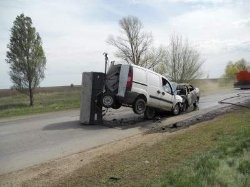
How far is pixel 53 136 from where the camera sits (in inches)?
491

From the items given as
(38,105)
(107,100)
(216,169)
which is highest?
(107,100)


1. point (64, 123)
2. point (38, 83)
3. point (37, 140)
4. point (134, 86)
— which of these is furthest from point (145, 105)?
point (38, 83)

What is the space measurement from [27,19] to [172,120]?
3309 cm

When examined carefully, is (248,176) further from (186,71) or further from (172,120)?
(186,71)

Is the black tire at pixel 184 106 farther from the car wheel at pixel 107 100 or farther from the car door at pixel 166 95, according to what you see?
the car wheel at pixel 107 100

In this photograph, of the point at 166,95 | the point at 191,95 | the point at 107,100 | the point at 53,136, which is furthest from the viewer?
the point at 191,95

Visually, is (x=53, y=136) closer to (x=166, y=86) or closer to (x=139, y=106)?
(x=139, y=106)

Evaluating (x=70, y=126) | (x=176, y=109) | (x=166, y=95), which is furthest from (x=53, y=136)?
(x=176, y=109)

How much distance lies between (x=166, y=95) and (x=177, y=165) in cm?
926

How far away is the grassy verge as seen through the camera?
266 inches

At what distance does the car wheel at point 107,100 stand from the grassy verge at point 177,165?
177 inches

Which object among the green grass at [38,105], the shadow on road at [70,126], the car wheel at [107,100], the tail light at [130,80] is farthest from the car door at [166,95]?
the green grass at [38,105]

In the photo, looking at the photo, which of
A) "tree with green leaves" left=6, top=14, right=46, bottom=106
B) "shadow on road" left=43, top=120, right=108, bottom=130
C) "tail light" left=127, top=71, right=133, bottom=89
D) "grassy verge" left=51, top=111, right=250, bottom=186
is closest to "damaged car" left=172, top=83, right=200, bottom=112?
"tail light" left=127, top=71, right=133, bottom=89

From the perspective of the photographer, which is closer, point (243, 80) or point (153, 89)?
point (153, 89)
